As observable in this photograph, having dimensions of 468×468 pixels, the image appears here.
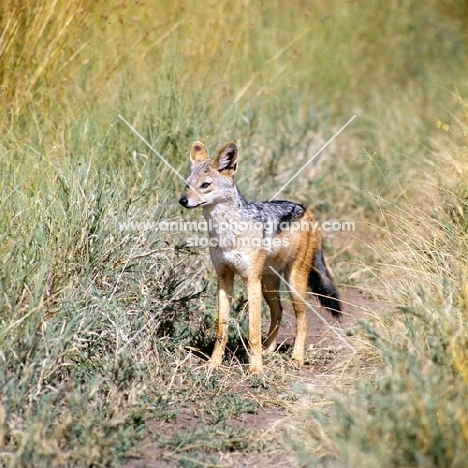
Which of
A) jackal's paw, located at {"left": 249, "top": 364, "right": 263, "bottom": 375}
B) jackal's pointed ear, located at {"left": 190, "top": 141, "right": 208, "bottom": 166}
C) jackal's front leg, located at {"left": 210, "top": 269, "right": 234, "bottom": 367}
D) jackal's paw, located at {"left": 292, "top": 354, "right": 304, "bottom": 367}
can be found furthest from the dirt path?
jackal's pointed ear, located at {"left": 190, "top": 141, "right": 208, "bottom": 166}

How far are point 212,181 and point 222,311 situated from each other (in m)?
1.11

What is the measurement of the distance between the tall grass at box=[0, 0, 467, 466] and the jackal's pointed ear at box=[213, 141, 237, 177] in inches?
27.1

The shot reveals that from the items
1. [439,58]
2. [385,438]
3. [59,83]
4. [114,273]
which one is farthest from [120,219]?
[439,58]

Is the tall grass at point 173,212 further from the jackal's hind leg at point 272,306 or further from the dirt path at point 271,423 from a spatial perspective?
the jackal's hind leg at point 272,306

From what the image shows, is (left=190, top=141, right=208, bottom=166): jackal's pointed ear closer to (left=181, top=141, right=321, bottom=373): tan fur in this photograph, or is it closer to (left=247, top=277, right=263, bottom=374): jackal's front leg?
(left=181, top=141, right=321, bottom=373): tan fur

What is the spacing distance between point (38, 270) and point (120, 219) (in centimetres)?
102

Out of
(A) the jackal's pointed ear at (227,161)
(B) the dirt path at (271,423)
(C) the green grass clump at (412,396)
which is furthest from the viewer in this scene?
(A) the jackal's pointed ear at (227,161)

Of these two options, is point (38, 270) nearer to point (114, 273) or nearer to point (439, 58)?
point (114, 273)

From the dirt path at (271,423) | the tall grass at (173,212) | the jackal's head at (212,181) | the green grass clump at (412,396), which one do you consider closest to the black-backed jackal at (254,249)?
the jackal's head at (212,181)

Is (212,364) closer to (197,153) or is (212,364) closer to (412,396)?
(197,153)

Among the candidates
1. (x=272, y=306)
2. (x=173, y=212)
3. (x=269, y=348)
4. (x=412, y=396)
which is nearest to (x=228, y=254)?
(x=272, y=306)

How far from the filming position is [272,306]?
666 centimetres

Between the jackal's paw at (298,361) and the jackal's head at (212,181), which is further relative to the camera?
the jackal's paw at (298,361)

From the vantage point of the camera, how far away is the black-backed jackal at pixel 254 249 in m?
6.00
